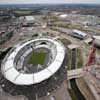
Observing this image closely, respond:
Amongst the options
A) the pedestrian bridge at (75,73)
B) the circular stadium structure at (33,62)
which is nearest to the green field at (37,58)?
the circular stadium structure at (33,62)

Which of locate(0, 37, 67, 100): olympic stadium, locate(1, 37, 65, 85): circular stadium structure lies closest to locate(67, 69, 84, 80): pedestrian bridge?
locate(0, 37, 67, 100): olympic stadium

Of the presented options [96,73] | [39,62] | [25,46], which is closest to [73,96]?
[96,73]

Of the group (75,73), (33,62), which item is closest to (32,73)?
(33,62)

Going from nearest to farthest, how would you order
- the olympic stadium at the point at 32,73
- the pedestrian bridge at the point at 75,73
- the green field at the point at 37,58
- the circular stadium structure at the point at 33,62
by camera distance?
the olympic stadium at the point at 32,73, the circular stadium structure at the point at 33,62, the pedestrian bridge at the point at 75,73, the green field at the point at 37,58

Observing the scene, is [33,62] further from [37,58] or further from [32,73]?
[32,73]

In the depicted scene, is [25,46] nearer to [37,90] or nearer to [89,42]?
[37,90]

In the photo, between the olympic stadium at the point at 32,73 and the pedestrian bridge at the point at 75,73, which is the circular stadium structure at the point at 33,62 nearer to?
the olympic stadium at the point at 32,73

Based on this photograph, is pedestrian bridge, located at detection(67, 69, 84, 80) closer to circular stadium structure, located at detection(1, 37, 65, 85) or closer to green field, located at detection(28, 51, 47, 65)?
circular stadium structure, located at detection(1, 37, 65, 85)
